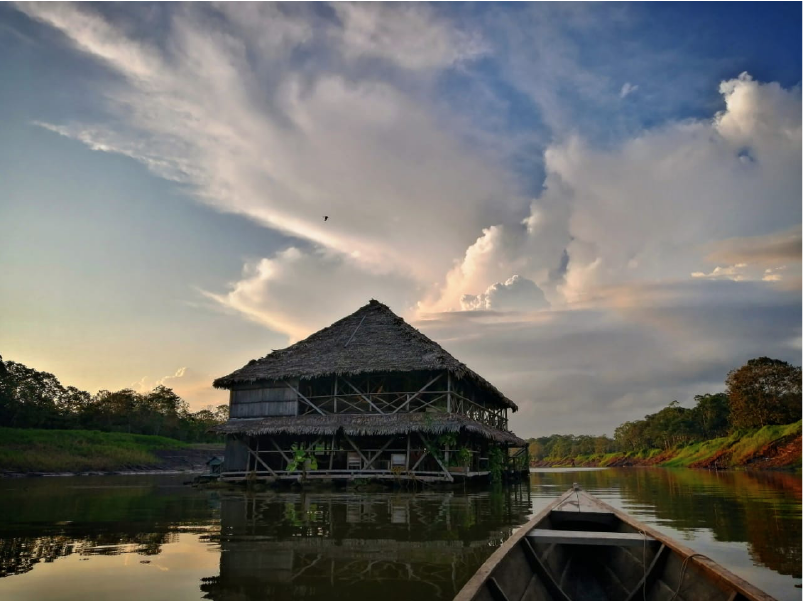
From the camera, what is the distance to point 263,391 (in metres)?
21.1

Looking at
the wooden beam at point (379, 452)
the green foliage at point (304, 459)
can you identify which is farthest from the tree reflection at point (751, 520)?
the green foliage at point (304, 459)

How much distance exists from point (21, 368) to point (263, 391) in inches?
1608

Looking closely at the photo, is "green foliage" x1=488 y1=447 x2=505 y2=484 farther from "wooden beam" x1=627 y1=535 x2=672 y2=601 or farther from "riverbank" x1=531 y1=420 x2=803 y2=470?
"riverbank" x1=531 y1=420 x2=803 y2=470

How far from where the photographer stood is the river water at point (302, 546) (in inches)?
207

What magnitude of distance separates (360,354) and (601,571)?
1510cm

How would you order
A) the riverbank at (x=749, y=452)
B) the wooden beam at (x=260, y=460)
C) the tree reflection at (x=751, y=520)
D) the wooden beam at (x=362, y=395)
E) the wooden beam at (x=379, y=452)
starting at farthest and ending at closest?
the riverbank at (x=749, y=452) < the wooden beam at (x=260, y=460) < the wooden beam at (x=362, y=395) < the wooden beam at (x=379, y=452) < the tree reflection at (x=751, y=520)

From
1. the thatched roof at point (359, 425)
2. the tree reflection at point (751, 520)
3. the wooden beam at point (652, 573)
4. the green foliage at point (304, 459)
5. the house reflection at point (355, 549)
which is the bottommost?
the tree reflection at point (751, 520)

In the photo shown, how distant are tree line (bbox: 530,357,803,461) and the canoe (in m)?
48.3

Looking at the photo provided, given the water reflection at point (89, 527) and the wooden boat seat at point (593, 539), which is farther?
the water reflection at point (89, 527)

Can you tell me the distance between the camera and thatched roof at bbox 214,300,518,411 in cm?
1878

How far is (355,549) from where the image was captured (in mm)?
7043

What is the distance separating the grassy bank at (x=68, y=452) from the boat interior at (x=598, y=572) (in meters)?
39.3

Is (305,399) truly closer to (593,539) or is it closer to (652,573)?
(593,539)

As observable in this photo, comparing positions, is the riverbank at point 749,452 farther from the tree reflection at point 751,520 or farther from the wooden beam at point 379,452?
the wooden beam at point 379,452
